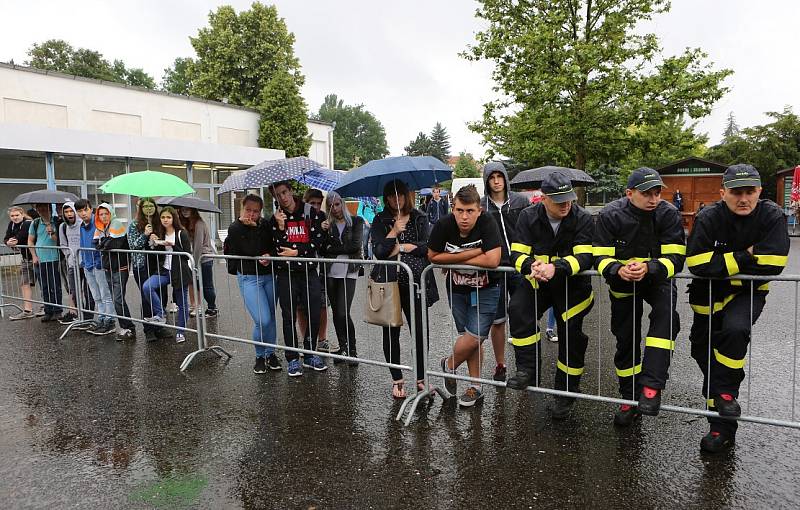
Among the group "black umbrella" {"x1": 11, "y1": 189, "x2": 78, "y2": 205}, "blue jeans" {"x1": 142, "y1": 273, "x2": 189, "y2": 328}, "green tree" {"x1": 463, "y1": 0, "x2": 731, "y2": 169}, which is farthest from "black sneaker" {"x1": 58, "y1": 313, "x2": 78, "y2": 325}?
"green tree" {"x1": 463, "y1": 0, "x2": 731, "y2": 169}

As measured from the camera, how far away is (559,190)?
13.6 ft

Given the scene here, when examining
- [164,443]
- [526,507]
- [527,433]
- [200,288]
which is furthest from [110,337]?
[526,507]

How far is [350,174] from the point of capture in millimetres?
5148

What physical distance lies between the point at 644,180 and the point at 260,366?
3990mm

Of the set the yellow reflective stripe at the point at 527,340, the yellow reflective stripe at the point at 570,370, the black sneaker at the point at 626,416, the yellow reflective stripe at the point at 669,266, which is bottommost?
the black sneaker at the point at 626,416

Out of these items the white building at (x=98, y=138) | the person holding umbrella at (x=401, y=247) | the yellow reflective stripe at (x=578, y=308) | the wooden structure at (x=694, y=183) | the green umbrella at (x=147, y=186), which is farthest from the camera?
the wooden structure at (x=694, y=183)

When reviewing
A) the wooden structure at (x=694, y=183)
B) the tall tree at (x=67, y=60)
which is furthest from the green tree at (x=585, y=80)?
the tall tree at (x=67, y=60)

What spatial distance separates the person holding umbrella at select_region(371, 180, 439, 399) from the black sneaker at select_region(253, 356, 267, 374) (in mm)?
1489

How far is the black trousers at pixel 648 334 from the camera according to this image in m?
3.91

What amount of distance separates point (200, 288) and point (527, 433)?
3882 millimetres

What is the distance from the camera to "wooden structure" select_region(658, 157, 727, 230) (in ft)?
77.2

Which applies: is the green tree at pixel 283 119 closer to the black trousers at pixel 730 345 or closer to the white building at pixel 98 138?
the white building at pixel 98 138

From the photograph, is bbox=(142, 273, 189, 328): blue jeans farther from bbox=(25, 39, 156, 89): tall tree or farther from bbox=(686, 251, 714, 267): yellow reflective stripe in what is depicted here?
bbox=(25, 39, 156, 89): tall tree

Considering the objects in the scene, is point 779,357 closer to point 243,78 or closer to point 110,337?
point 110,337
